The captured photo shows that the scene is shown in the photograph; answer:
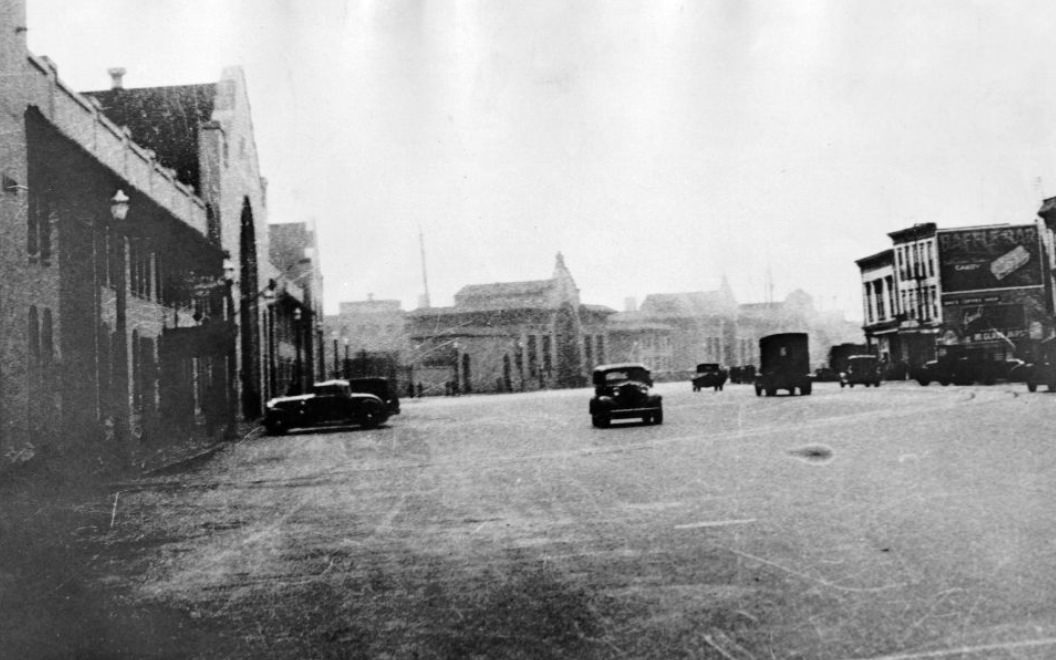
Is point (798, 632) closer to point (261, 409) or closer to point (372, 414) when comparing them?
point (372, 414)

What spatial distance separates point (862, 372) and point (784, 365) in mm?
10794

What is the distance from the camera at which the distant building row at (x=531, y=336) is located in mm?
78375

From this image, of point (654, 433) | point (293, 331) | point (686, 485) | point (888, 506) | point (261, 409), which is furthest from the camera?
point (293, 331)

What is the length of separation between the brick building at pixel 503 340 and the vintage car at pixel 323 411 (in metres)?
48.4

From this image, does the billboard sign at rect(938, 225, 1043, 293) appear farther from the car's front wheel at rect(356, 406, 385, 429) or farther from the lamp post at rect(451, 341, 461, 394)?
the car's front wheel at rect(356, 406, 385, 429)

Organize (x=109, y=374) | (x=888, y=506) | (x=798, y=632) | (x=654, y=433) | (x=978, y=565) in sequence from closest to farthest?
(x=798, y=632) < (x=978, y=565) < (x=888, y=506) < (x=654, y=433) < (x=109, y=374)

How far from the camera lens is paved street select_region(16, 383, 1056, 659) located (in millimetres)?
5082

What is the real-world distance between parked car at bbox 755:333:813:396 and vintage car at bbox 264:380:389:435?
18160 mm

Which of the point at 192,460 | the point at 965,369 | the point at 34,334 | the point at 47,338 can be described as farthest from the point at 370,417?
the point at 965,369

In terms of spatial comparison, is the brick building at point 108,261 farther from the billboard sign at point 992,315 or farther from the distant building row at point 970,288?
the billboard sign at point 992,315

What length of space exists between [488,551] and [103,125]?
65.9 feet

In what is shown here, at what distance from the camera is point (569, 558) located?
7.14 metres

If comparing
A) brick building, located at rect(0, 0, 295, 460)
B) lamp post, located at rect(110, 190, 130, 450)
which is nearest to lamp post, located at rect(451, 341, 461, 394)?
brick building, located at rect(0, 0, 295, 460)

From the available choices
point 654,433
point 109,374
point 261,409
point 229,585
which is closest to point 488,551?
point 229,585
